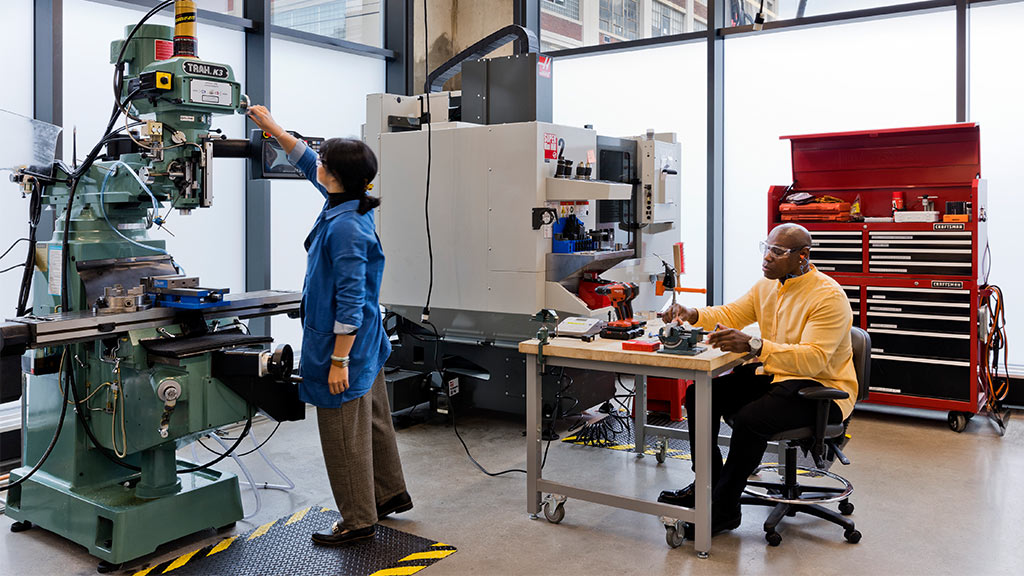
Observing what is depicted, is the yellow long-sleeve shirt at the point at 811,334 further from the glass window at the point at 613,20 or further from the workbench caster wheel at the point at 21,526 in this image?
the glass window at the point at 613,20

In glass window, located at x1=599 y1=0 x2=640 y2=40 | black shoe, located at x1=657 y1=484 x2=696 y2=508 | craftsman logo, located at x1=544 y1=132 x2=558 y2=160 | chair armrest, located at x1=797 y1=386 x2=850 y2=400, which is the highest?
glass window, located at x1=599 y1=0 x2=640 y2=40

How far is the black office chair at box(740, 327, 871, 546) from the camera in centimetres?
301

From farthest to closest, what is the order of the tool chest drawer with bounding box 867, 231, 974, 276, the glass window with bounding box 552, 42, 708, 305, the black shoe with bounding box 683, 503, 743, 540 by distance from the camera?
the glass window with bounding box 552, 42, 708, 305, the tool chest drawer with bounding box 867, 231, 974, 276, the black shoe with bounding box 683, 503, 743, 540

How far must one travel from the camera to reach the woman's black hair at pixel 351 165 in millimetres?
2908

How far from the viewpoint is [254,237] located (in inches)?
199

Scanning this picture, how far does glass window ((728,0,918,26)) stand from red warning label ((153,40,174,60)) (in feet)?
12.1

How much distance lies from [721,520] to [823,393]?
1.95 ft

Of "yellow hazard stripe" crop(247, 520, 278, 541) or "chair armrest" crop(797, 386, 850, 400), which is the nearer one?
"chair armrest" crop(797, 386, 850, 400)

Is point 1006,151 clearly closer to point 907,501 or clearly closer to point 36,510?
point 907,501

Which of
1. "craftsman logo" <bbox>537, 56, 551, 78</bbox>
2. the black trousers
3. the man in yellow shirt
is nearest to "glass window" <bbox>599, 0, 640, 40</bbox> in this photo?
"craftsman logo" <bbox>537, 56, 551, 78</bbox>

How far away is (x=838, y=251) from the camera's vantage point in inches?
191

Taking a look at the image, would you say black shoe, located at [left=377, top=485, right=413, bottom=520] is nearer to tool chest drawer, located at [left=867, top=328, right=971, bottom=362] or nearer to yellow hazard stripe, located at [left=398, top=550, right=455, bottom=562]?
yellow hazard stripe, located at [left=398, top=550, right=455, bottom=562]

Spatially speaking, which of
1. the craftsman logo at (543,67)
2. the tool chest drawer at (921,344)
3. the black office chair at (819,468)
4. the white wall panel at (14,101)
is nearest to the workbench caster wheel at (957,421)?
the tool chest drawer at (921,344)

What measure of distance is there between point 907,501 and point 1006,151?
2.49m
